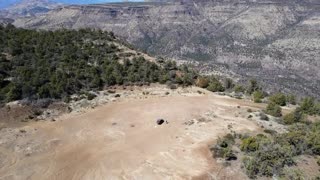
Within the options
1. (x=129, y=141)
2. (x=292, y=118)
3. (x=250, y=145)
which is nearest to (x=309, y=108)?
(x=292, y=118)

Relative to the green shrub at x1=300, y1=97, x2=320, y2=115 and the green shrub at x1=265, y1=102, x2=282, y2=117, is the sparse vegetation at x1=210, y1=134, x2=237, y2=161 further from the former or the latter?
the green shrub at x1=300, y1=97, x2=320, y2=115

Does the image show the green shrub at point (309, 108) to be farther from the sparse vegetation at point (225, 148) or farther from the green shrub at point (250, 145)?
the green shrub at point (250, 145)

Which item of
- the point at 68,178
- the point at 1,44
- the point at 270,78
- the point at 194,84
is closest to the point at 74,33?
the point at 1,44

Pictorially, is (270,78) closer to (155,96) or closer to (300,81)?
(300,81)

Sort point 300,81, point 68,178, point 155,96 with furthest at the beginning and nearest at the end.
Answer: point 300,81
point 155,96
point 68,178

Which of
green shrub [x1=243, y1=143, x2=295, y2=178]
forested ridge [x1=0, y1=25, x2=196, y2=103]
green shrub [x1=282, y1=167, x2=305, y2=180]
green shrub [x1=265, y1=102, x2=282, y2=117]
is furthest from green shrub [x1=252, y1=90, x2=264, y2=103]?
green shrub [x1=282, y1=167, x2=305, y2=180]
